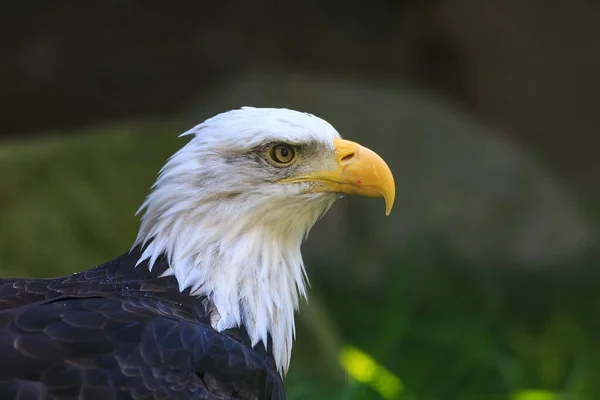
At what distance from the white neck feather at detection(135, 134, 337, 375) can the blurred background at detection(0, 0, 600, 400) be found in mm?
1486

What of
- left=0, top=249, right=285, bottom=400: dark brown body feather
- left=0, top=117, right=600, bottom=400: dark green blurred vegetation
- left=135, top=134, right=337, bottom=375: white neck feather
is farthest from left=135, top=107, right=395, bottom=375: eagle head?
left=0, top=117, right=600, bottom=400: dark green blurred vegetation

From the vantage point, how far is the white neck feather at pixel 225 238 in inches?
114

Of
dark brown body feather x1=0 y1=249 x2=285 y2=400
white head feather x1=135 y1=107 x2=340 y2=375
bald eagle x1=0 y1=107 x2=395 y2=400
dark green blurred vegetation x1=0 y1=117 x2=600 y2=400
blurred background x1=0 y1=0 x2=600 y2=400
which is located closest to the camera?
dark brown body feather x1=0 y1=249 x2=285 y2=400

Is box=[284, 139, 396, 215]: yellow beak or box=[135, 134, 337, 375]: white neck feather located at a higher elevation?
box=[284, 139, 396, 215]: yellow beak

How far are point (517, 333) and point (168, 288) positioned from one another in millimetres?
3293

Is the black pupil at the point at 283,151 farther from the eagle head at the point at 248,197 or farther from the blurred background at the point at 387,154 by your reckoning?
the blurred background at the point at 387,154

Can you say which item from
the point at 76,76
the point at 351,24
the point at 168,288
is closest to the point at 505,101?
the point at 351,24

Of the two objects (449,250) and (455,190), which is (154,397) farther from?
(455,190)

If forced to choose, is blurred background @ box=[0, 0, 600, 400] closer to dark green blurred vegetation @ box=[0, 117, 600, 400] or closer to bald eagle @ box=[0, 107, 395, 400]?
dark green blurred vegetation @ box=[0, 117, 600, 400]

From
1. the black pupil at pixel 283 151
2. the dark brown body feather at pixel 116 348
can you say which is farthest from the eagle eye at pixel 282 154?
the dark brown body feather at pixel 116 348

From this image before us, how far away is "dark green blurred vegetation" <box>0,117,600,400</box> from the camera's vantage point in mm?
4602

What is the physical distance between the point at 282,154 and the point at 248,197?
17 cm

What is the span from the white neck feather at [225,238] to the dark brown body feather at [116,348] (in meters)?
0.10

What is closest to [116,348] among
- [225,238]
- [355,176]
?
[225,238]
